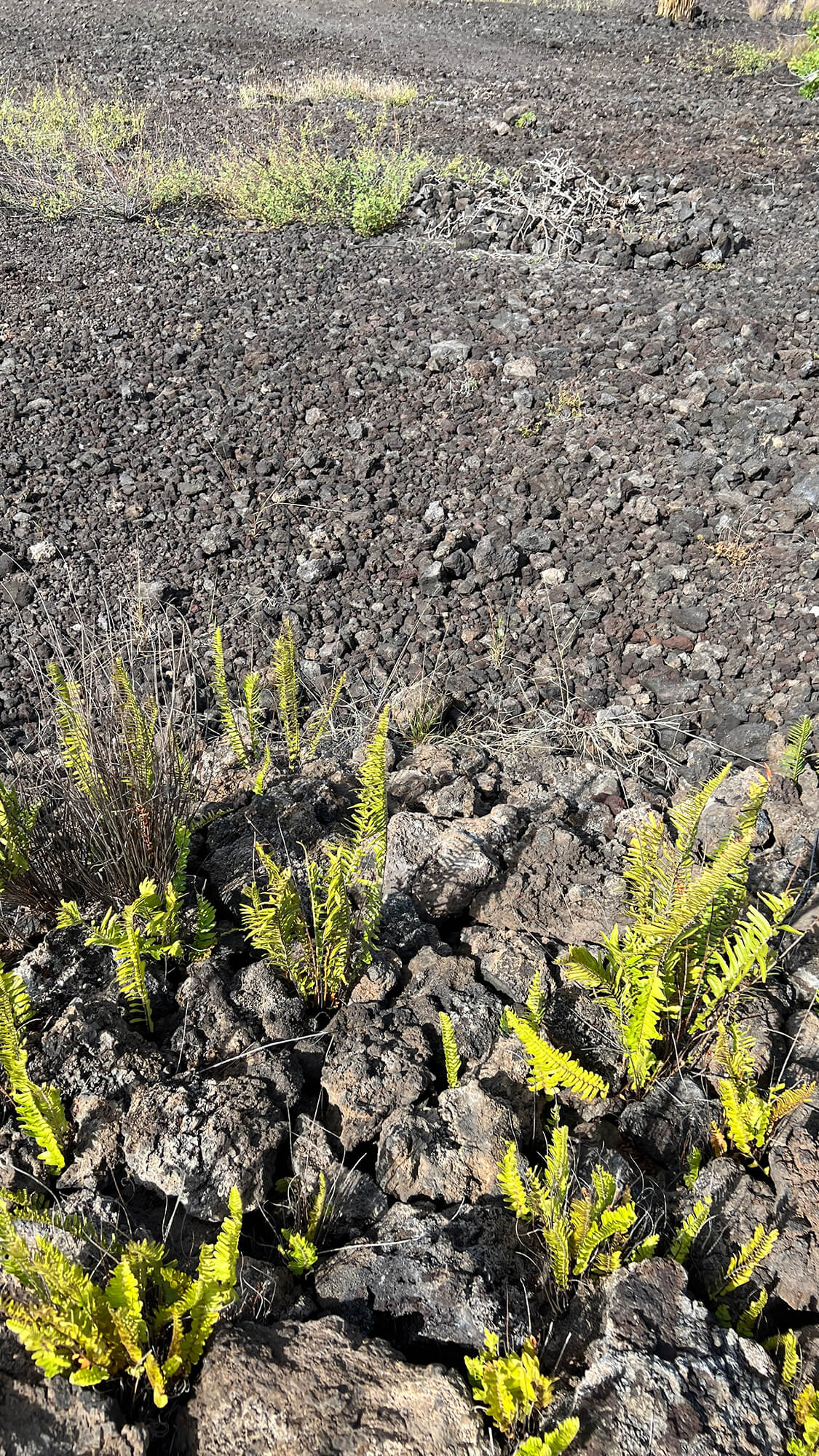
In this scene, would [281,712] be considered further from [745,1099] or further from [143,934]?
[745,1099]

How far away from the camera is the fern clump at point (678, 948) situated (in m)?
1.66

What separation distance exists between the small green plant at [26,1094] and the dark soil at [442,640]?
0.23ft

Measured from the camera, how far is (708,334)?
15.2ft

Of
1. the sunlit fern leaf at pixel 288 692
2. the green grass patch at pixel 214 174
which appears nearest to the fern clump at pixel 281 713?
the sunlit fern leaf at pixel 288 692

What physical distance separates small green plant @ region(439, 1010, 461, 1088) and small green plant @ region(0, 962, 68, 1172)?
0.67 metres

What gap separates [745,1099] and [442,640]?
2058mm

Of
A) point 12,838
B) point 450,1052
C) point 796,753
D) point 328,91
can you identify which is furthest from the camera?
point 328,91

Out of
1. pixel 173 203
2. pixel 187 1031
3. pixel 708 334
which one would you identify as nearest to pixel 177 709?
pixel 187 1031

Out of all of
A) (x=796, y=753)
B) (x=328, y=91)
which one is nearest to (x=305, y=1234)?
(x=796, y=753)

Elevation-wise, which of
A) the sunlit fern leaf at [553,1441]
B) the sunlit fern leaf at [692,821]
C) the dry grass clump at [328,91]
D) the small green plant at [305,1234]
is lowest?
the small green plant at [305,1234]

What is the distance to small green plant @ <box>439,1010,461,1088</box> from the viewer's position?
169 centimetres

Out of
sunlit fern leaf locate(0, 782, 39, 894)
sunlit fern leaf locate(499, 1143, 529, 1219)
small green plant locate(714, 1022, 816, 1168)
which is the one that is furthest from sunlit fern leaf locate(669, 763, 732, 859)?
sunlit fern leaf locate(0, 782, 39, 894)

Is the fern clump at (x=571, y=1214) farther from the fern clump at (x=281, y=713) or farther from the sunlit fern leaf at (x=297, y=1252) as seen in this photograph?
the fern clump at (x=281, y=713)

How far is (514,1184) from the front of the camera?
4.80 ft
